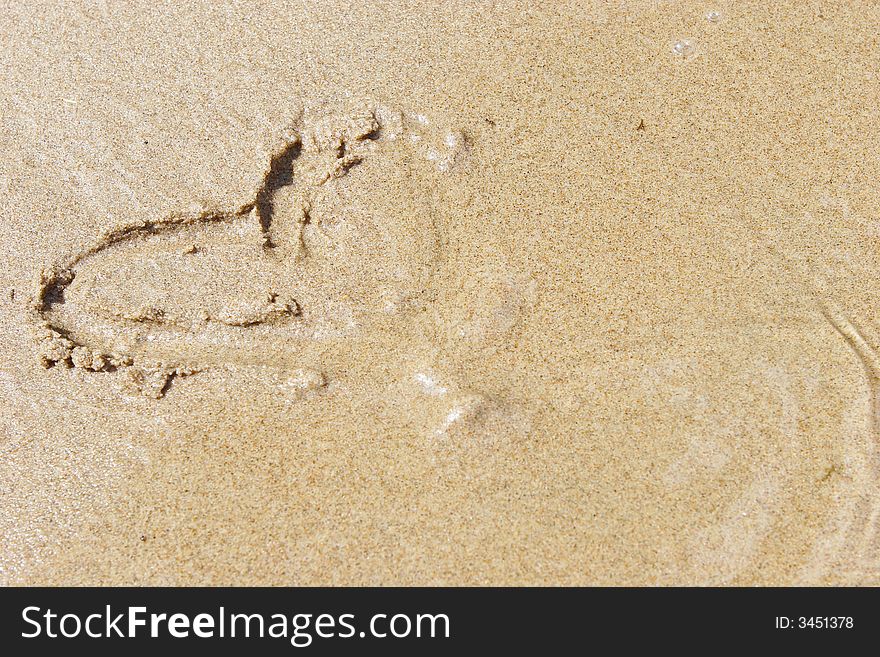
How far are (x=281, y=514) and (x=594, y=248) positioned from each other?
4.41ft

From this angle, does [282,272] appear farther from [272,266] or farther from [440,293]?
[440,293]

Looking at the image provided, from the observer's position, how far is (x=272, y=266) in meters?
2.57

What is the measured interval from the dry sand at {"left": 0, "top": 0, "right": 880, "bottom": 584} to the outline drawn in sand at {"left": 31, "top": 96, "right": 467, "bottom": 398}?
1 centimetres

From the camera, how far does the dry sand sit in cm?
205

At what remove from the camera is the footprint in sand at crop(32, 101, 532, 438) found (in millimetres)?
2406

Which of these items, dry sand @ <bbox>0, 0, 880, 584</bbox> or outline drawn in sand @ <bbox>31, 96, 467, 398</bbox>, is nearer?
dry sand @ <bbox>0, 0, 880, 584</bbox>

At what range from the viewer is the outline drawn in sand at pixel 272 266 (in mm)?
2424

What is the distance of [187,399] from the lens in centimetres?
230

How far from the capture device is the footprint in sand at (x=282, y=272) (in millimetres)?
2406

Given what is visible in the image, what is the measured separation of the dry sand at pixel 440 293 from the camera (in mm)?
2047

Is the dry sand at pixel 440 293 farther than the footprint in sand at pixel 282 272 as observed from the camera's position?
No

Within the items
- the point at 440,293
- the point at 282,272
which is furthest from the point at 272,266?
the point at 440,293

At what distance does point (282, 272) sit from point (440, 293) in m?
0.55

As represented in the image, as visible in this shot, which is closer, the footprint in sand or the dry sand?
the dry sand
